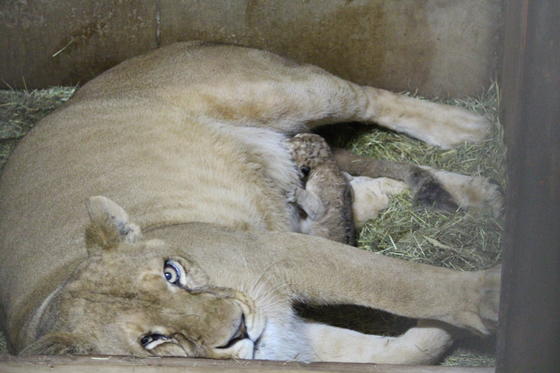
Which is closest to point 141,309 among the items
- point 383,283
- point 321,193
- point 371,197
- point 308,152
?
point 383,283

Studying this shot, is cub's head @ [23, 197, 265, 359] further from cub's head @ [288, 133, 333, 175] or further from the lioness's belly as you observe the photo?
cub's head @ [288, 133, 333, 175]

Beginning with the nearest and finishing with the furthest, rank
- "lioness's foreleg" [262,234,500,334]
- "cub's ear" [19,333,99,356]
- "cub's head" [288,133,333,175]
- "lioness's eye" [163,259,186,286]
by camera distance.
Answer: "cub's ear" [19,333,99,356] → "lioness's eye" [163,259,186,286] → "lioness's foreleg" [262,234,500,334] → "cub's head" [288,133,333,175]

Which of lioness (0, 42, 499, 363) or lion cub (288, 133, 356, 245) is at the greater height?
lioness (0, 42, 499, 363)

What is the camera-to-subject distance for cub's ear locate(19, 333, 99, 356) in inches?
108

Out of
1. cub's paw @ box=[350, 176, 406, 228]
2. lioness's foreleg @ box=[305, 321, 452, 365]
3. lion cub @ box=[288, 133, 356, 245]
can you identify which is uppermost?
lion cub @ box=[288, 133, 356, 245]

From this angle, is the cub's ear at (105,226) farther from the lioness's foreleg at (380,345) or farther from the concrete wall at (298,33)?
the concrete wall at (298,33)

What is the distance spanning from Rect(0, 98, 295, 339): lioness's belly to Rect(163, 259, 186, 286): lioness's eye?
58cm

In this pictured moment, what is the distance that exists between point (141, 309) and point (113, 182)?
42.6 inches

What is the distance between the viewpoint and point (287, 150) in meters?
4.50

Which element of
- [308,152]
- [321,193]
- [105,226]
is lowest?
[321,193]

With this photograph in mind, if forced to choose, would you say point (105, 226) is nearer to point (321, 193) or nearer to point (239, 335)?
point (239, 335)

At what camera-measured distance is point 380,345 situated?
11.9ft

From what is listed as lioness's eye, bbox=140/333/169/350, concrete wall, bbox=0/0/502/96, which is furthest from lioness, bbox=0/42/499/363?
concrete wall, bbox=0/0/502/96

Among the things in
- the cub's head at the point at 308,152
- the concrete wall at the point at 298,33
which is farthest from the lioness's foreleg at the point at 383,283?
the concrete wall at the point at 298,33
